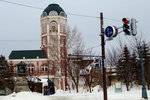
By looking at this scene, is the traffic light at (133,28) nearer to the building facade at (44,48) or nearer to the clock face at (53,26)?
the building facade at (44,48)

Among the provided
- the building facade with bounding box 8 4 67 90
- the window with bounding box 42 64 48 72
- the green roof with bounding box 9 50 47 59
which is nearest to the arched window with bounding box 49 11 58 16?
the building facade with bounding box 8 4 67 90

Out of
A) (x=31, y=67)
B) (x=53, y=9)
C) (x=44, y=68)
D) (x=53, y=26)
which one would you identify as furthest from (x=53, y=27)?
(x=31, y=67)

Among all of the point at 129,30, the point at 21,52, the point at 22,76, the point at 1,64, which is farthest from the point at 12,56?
the point at 129,30

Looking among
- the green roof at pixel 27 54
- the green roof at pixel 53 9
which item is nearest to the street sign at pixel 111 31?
the green roof at pixel 27 54

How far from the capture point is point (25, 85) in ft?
Answer: 115

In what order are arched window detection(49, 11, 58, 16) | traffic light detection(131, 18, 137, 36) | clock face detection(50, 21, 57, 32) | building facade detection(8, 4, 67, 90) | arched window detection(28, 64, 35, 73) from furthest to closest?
1. arched window detection(49, 11, 58, 16)
2. clock face detection(50, 21, 57, 32)
3. arched window detection(28, 64, 35, 73)
4. building facade detection(8, 4, 67, 90)
5. traffic light detection(131, 18, 137, 36)

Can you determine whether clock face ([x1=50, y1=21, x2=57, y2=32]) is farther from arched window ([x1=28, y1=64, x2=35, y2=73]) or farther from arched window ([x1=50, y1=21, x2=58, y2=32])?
arched window ([x1=28, y1=64, x2=35, y2=73])

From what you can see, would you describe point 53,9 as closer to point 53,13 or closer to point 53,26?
point 53,13

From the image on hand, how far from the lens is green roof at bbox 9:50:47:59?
292 ft

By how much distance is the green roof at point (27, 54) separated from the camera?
88.9m

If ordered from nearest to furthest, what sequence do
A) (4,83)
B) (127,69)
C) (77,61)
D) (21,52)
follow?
(77,61) < (127,69) < (4,83) < (21,52)

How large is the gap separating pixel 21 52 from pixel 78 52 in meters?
57.5

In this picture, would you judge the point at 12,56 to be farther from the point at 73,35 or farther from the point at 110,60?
the point at 73,35

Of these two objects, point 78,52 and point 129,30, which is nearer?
point 129,30
